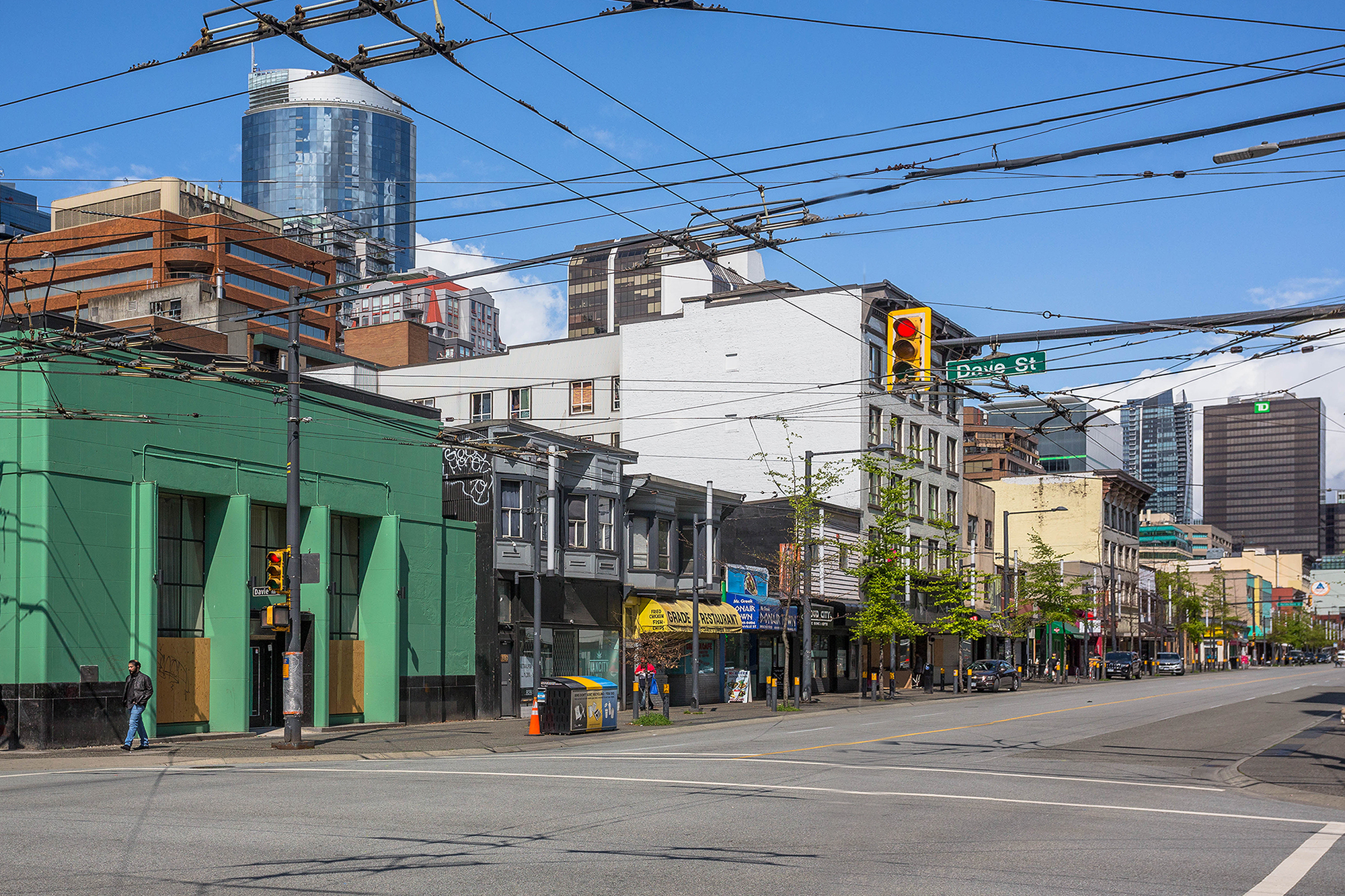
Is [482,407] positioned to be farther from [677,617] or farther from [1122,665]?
[1122,665]

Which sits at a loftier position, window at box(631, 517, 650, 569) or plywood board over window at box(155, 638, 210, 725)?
window at box(631, 517, 650, 569)

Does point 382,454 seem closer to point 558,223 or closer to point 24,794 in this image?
point 558,223

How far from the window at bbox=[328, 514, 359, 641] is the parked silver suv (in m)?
73.3

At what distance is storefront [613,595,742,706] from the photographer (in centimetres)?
4359

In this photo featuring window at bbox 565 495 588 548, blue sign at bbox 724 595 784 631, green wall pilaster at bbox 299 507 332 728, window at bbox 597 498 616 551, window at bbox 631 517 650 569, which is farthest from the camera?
blue sign at bbox 724 595 784 631

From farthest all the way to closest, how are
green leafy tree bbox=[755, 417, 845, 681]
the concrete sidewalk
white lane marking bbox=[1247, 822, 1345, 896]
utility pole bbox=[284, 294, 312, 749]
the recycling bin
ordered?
green leafy tree bbox=[755, 417, 845, 681] < the recycling bin < utility pole bbox=[284, 294, 312, 749] < the concrete sidewalk < white lane marking bbox=[1247, 822, 1345, 896]

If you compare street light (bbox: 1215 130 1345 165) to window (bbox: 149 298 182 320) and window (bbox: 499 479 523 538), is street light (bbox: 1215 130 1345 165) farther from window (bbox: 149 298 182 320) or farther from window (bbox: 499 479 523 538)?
window (bbox: 149 298 182 320)

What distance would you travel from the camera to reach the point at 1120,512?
107000mm

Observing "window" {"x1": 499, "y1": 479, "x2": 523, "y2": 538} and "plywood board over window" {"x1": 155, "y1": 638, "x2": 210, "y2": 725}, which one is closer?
"plywood board over window" {"x1": 155, "y1": 638, "x2": 210, "y2": 725}

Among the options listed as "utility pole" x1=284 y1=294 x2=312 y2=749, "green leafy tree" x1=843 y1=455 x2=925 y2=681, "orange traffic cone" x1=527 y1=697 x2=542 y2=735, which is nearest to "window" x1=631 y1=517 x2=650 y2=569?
"green leafy tree" x1=843 y1=455 x2=925 y2=681

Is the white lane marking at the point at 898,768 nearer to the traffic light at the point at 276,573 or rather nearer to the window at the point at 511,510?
the traffic light at the point at 276,573

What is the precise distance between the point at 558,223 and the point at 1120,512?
308 feet

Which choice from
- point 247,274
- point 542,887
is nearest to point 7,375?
point 542,887

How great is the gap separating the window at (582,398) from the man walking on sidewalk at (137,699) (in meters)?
40.1
